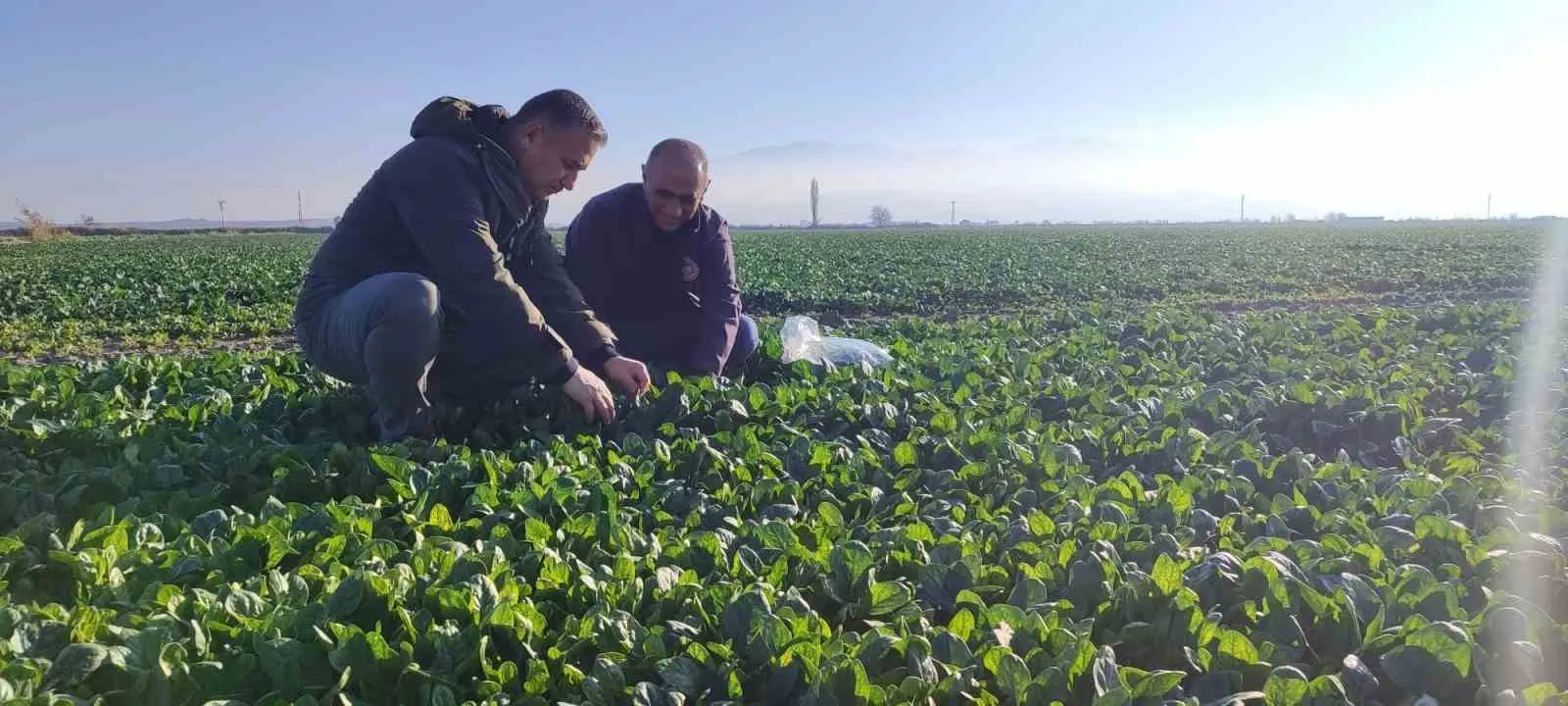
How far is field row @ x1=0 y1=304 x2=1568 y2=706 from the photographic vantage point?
1.99 meters

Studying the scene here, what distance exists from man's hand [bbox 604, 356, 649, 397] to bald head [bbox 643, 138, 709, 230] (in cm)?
114

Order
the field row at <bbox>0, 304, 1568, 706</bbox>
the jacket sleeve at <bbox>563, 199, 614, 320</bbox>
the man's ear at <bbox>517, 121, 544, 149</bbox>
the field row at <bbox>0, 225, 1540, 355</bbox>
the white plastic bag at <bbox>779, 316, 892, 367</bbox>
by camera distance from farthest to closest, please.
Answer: the field row at <bbox>0, 225, 1540, 355</bbox>
the white plastic bag at <bbox>779, 316, 892, 367</bbox>
the jacket sleeve at <bbox>563, 199, 614, 320</bbox>
the man's ear at <bbox>517, 121, 544, 149</bbox>
the field row at <bbox>0, 304, 1568, 706</bbox>

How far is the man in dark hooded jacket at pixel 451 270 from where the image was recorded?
3.89 m

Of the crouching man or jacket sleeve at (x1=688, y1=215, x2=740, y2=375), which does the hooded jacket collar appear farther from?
jacket sleeve at (x1=688, y1=215, x2=740, y2=375)

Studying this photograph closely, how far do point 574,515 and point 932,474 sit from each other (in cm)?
134

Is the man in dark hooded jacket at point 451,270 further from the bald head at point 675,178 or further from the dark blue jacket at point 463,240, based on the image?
the bald head at point 675,178

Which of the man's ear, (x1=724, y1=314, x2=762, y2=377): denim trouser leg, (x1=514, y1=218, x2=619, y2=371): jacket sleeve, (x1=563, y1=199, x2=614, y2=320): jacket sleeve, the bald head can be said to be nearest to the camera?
the man's ear

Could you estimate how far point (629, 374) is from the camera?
426 centimetres

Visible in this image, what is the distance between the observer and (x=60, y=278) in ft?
59.1

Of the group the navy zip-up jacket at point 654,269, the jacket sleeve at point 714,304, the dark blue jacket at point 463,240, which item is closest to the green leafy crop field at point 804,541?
the dark blue jacket at point 463,240

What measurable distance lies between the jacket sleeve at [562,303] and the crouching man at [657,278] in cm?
66

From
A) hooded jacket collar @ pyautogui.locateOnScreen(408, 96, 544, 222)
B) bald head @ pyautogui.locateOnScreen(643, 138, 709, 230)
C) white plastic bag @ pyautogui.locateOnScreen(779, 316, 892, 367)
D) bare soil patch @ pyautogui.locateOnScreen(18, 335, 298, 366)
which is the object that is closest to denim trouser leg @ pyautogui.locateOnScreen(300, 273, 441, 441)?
hooded jacket collar @ pyautogui.locateOnScreen(408, 96, 544, 222)

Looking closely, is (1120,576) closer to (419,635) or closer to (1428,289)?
(419,635)

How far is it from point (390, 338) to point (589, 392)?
0.82 meters
